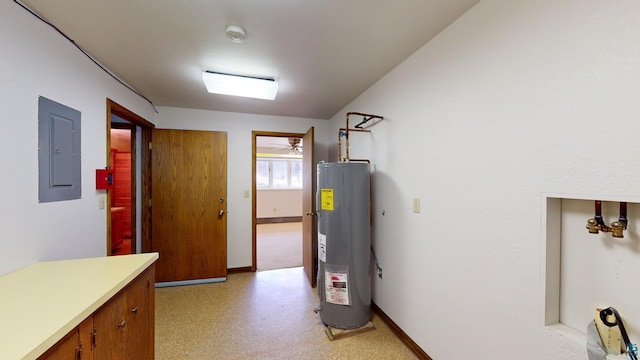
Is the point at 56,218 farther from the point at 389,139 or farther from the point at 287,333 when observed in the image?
the point at 389,139

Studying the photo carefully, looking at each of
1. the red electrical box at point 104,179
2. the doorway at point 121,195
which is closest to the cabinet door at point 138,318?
the red electrical box at point 104,179

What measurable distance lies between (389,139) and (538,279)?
141cm

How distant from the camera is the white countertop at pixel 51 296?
27.5 inches

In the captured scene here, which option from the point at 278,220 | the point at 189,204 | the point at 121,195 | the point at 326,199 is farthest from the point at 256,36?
the point at 278,220

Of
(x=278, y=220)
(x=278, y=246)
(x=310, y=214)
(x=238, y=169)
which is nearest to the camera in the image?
(x=310, y=214)

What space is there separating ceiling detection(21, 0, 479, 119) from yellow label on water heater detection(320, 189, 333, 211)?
1.07 metres

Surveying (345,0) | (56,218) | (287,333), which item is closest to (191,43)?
(345,0)

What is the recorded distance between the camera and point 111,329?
3.37ft

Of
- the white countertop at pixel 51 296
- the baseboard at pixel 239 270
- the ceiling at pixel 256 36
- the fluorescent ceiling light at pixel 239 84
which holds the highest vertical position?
the ceiling at pixel 256 36

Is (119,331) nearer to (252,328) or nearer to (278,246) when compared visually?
(252,328)

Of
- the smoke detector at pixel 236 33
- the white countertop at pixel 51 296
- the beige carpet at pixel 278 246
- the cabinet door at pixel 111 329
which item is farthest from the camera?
the beige carpet at pixel 278 246

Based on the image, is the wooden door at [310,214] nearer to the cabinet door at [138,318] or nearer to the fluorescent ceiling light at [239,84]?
the fluorescent ceiling light at [239,84]

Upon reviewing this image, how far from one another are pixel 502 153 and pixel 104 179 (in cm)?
278

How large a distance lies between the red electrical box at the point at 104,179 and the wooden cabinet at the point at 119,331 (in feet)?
3.24
